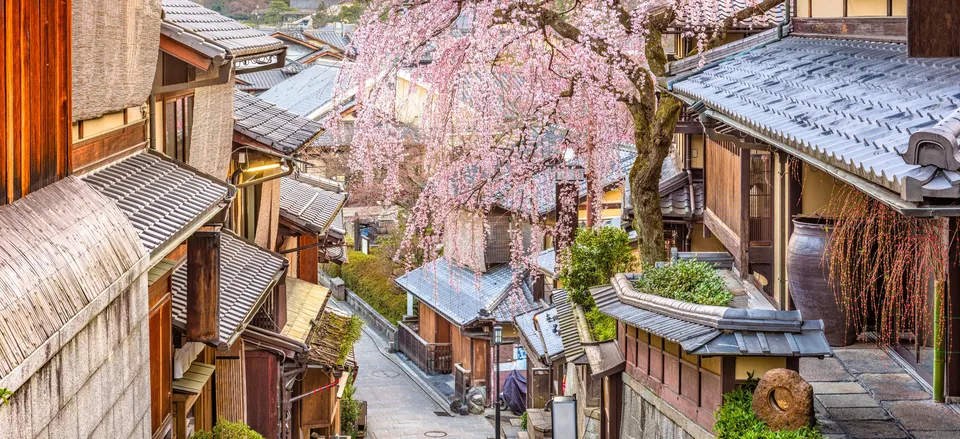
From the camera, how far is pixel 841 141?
691 cm

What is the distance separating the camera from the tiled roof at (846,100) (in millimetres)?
5895

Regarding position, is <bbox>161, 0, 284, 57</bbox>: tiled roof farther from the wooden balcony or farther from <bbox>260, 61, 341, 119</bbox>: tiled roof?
<bbox>260, 61, 341, 119</bbox>: tiled roof

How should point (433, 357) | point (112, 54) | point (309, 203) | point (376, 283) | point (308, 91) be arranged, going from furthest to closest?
point (308, 91)
point (376, 283)
point (433, 357)
point (309, 203)
point (112, 54)

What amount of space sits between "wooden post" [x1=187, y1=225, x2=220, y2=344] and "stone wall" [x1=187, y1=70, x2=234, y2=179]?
2429 millimetres

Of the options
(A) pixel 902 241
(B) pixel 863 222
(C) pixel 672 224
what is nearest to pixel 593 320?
(C) pixel 672 224

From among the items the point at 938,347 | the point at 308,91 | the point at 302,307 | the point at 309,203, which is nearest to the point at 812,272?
the point at 938,347

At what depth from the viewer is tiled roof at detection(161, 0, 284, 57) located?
10.4 metres

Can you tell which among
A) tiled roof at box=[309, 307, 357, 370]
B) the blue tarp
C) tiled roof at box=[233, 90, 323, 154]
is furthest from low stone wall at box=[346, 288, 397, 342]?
tiled roof at box=[233, 90, 323, 154]

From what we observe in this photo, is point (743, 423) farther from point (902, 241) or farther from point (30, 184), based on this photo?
point (30, 184)

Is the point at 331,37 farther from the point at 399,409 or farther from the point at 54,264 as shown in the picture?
the point at 54,264

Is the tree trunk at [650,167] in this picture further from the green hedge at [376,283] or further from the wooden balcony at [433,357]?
the green hedge at [376,283]

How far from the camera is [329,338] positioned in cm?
2058

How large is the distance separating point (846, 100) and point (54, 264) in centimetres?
578

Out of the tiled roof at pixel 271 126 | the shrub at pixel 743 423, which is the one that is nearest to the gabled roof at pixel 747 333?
the shrub at pixel 743 423
